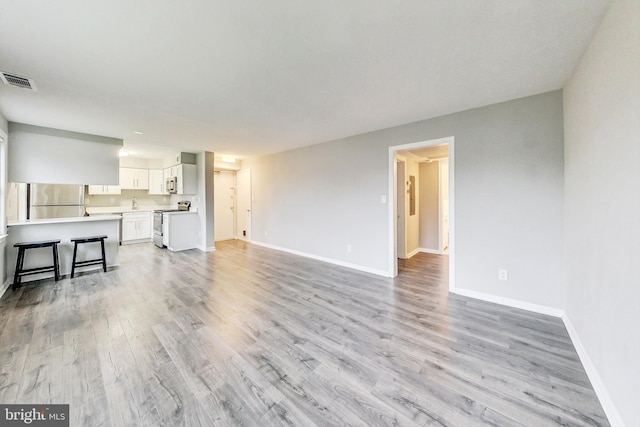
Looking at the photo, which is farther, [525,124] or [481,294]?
[481,294]

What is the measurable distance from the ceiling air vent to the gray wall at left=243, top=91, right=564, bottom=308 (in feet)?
12.9

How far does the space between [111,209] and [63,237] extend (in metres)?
3.01

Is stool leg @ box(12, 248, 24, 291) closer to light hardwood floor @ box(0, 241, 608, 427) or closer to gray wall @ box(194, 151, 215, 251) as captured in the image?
light hardwood floor @ box(0, 241, 608, 427)

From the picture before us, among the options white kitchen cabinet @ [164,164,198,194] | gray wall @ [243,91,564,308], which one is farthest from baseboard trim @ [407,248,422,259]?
white kitchen cabinet @ [164,164,198,194]

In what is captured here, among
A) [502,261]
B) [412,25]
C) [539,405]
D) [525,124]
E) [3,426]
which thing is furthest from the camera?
[502,261]

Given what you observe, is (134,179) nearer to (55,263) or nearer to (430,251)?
(55,263)

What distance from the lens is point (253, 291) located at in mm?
3373

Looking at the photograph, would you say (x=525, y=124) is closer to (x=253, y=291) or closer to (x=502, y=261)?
(x=502, y=261)

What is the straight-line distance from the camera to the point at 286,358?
6.47 ft

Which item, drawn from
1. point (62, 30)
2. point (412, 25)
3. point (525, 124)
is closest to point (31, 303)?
point (62, 30)

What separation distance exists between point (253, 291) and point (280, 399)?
1.92 metres

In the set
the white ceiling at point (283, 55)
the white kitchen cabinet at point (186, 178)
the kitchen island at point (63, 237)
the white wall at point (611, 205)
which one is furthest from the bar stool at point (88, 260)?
the white wall at point (611, 205)

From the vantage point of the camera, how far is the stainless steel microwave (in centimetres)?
619

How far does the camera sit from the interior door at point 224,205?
732 cm
